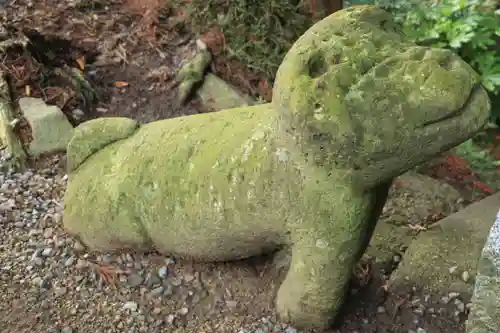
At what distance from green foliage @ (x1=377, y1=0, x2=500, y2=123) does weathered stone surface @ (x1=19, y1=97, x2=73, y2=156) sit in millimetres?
2204

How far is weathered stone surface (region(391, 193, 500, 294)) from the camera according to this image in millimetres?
2564

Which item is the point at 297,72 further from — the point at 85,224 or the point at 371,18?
the point at 85,224

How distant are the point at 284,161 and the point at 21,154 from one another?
1.78m

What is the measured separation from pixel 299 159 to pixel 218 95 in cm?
212

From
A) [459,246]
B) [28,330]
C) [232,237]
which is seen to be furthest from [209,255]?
[459,246]

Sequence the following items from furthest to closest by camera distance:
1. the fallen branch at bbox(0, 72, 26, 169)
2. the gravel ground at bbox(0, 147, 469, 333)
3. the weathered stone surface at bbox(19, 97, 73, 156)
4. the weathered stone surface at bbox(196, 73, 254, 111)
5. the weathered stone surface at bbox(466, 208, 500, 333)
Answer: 1. the weathered stone surface at bbox(196, 73, 254, 111)
2. the weathered stone surface at bbox(19, 97, 73, 156)
3. the fallen branch at bbox(0, 72, 26, 169)
4. the gravel ground at bbox(0, 147, 469, 333)
5. the weathered stone surface at bbox(466, 208, 500, 333)

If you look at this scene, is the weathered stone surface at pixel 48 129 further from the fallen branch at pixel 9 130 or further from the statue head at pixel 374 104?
the statue head at pixel 374 104

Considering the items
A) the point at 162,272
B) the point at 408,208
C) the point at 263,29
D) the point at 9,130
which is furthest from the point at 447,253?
the point at 9,130

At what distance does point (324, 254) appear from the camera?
6.74 feet

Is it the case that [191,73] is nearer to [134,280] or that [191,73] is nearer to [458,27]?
[458,27]

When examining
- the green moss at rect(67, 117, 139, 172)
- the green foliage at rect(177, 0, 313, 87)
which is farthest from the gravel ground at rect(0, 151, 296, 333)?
the green foliage at rect(177, 0, 313, 87)

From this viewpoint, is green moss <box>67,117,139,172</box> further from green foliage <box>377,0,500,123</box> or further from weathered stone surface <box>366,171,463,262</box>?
green foliage <box>377,0,500,123</box>

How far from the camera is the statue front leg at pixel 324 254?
78.3 inches

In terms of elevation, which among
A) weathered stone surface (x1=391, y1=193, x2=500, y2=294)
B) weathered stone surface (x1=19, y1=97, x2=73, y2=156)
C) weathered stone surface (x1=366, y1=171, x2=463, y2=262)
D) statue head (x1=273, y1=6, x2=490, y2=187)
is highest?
statue head (x1=273, y1=6, x2=490, y2=187)
